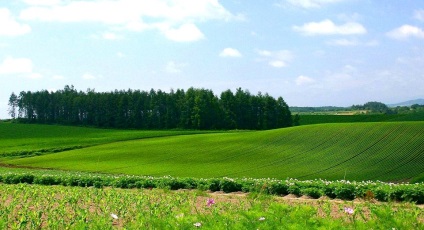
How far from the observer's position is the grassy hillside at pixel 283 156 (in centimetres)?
3703

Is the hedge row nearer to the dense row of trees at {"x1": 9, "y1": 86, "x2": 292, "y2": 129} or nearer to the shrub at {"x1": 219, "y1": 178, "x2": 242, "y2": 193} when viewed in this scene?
the shrub at {"x1": 219, "y1": 178, "x2": 242, "y2": 193}

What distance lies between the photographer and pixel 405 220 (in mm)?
7410

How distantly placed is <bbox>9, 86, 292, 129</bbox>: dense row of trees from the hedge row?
8016 cm

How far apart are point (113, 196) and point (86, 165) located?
1243 inches

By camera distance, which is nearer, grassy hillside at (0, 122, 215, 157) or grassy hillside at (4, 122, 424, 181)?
grassy hillside at (4, 122, 424, 181)

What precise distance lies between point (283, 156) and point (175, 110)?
7151 cm

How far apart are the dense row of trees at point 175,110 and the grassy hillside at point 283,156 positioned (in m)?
48.0

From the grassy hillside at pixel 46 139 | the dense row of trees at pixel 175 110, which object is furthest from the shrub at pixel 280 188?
the dense row of trees at pixel 175 110

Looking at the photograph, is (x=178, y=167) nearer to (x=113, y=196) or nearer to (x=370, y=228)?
(x=113, y=196)

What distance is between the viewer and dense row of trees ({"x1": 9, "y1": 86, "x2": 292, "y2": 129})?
107 meters

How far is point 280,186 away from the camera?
18203 mm

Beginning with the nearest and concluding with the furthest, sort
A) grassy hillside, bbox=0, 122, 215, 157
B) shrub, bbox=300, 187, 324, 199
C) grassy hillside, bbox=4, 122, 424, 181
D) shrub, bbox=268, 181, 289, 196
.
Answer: shrub, bbox=300, 187, 324, 199 < shrub, bbox=268, 181, 289, 196 < grassy hillside, bbox=4, 122, 424, 181 < grassy hillside, bbox=0, 122, 215, 157

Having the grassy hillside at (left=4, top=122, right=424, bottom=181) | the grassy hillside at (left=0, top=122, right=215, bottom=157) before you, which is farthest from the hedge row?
the grassy hillside at (left=0, top=122, right=215, bottom=157)

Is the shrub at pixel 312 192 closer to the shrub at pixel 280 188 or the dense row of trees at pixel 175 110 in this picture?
the shrub at pixel 280 188
